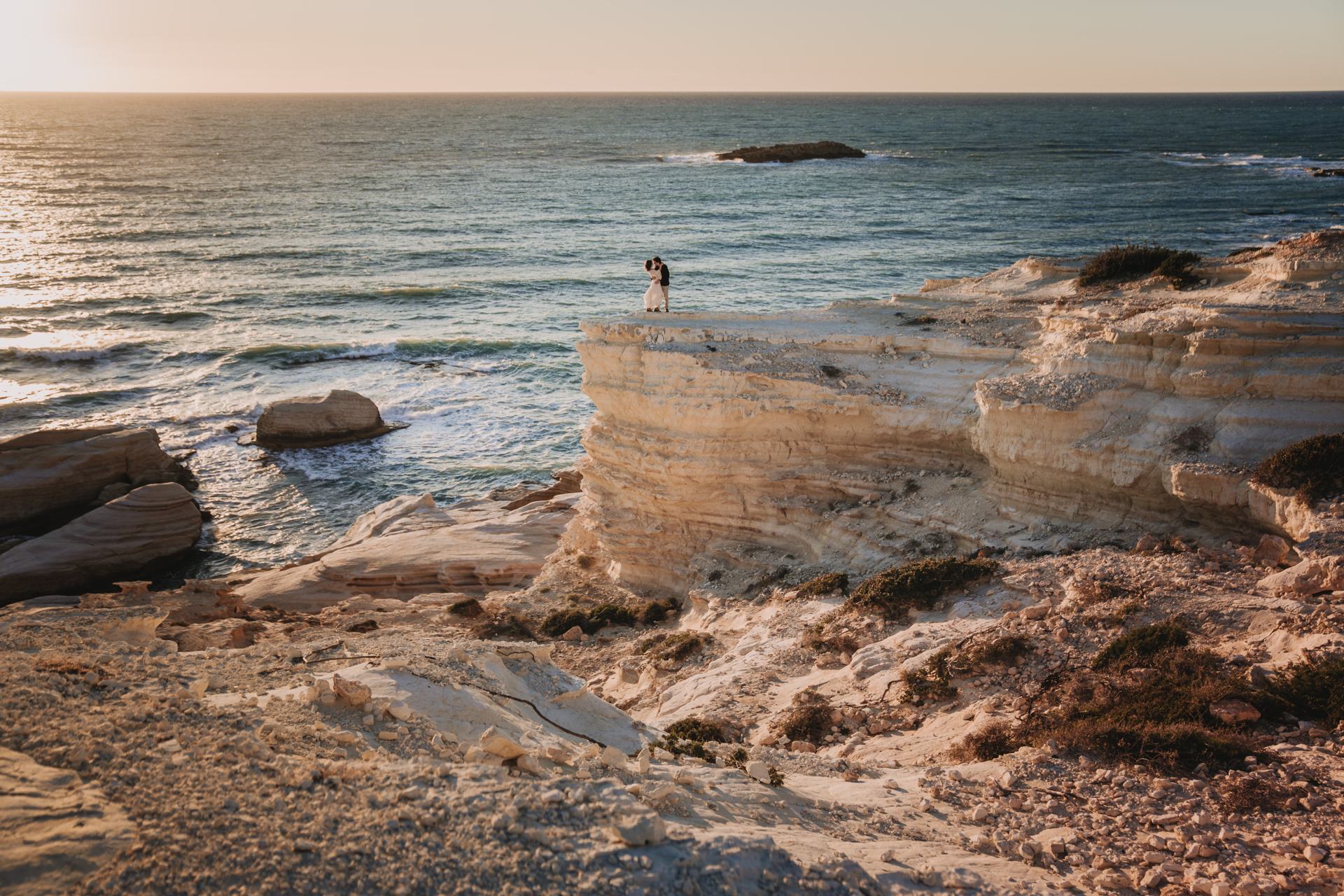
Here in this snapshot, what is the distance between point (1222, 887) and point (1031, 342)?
10.5 metres

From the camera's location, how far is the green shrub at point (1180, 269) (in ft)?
52.7

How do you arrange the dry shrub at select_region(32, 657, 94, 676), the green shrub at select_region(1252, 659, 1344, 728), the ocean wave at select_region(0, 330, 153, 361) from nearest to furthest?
the dry shrub at select_region(32, 657, 94, 676) → the green shrub at select_region(1252, 659, 1344, 728) → the ocean wave at select_region(0, 330, 153, 361)

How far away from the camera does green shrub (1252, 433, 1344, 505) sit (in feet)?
33.2

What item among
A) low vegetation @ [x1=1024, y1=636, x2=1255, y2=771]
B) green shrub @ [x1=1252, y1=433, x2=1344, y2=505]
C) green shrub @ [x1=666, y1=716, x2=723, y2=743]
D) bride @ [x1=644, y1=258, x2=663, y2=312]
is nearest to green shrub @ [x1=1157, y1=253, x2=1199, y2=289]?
Answer: green shrub @ [x1=1252, y1=433, x2=1344, y2=505]

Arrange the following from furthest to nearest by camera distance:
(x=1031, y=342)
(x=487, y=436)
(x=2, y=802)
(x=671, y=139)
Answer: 1. (x=671, y=139)
2. (x=487, y=436)
3. (x=1031, y=342)
4. (x=2, y=802)

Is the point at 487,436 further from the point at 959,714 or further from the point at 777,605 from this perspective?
the point at 959,714

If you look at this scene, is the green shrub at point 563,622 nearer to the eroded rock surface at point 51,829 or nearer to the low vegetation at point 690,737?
the low vegetation at point 690,737

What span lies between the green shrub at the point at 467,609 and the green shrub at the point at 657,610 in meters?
3.99

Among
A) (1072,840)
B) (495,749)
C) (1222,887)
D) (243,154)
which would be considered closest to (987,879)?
(1072,840)

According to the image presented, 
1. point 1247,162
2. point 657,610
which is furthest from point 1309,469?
point 1247,162

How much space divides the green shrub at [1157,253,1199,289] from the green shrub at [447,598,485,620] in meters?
16.8

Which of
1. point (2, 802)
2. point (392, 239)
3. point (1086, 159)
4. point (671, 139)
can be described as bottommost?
point (2, 802)

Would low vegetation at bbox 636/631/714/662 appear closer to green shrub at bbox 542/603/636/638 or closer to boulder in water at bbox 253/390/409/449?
green shrub at bbox 542/603/636/638

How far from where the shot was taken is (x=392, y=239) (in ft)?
176
